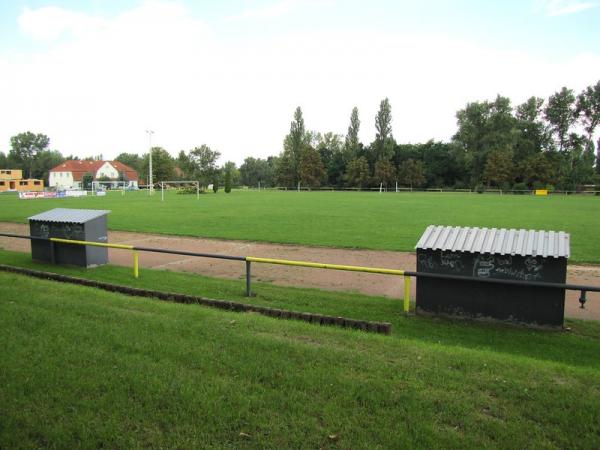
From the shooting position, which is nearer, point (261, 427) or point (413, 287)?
point (261, 427)

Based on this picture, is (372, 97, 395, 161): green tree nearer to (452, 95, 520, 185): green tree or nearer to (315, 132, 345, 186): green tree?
(315, 132, 345, 186): green tree

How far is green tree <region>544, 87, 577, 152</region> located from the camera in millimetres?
84562

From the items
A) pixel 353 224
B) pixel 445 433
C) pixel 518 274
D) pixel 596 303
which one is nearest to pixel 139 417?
pixel 445 433

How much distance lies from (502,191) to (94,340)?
72.9 meters

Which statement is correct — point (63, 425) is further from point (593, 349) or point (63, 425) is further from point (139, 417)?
point (593, 349)

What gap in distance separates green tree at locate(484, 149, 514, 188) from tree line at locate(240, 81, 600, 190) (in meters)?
0.15

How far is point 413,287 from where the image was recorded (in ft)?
31.4

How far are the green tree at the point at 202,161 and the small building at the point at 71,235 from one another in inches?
3280

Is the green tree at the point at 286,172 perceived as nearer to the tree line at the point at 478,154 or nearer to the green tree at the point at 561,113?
the tree line at the point at 478,154

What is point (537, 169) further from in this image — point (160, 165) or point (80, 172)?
point (80, 172)

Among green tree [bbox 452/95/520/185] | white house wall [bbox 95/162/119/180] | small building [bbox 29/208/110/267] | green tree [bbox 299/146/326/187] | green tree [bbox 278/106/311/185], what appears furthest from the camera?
white house wall [bbox 95/162/119/180]

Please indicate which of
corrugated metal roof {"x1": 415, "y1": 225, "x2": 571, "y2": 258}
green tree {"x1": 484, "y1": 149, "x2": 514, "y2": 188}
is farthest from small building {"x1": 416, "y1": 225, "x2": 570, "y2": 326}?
green tree {"x1": 484, "y1": 149, "x2": 514, "y2": 188}

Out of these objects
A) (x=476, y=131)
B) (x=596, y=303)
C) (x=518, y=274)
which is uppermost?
(x=476, y=131)

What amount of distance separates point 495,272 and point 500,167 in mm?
74341
